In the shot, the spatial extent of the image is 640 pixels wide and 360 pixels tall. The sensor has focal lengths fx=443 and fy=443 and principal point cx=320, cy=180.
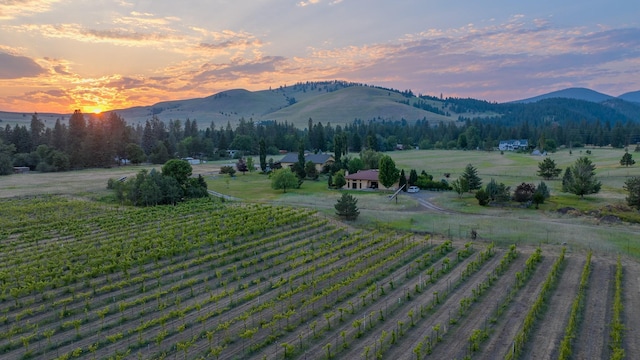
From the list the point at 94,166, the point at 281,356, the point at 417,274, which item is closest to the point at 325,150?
the point at 94,166

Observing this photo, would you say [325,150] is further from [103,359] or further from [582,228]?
[103,359]

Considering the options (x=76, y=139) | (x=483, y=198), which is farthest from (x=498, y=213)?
(x=76, y=139)

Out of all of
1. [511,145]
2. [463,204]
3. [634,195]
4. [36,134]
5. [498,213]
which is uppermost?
[36,134]

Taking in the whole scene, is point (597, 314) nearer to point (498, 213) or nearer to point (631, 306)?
point (631, 306)

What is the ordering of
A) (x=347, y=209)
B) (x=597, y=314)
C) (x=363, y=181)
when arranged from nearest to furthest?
(x=597, y=314)
(x=347, y=209)
(x=363, y=181)

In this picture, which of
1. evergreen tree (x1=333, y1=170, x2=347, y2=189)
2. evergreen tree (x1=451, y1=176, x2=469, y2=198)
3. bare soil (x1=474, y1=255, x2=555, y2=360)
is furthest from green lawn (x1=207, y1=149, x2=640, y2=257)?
→ bare soil (x1=474, y1=255, x2=555, y2=360)

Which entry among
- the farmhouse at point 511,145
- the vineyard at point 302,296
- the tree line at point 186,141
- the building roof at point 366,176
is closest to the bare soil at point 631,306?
the vineyard at point 302,296
